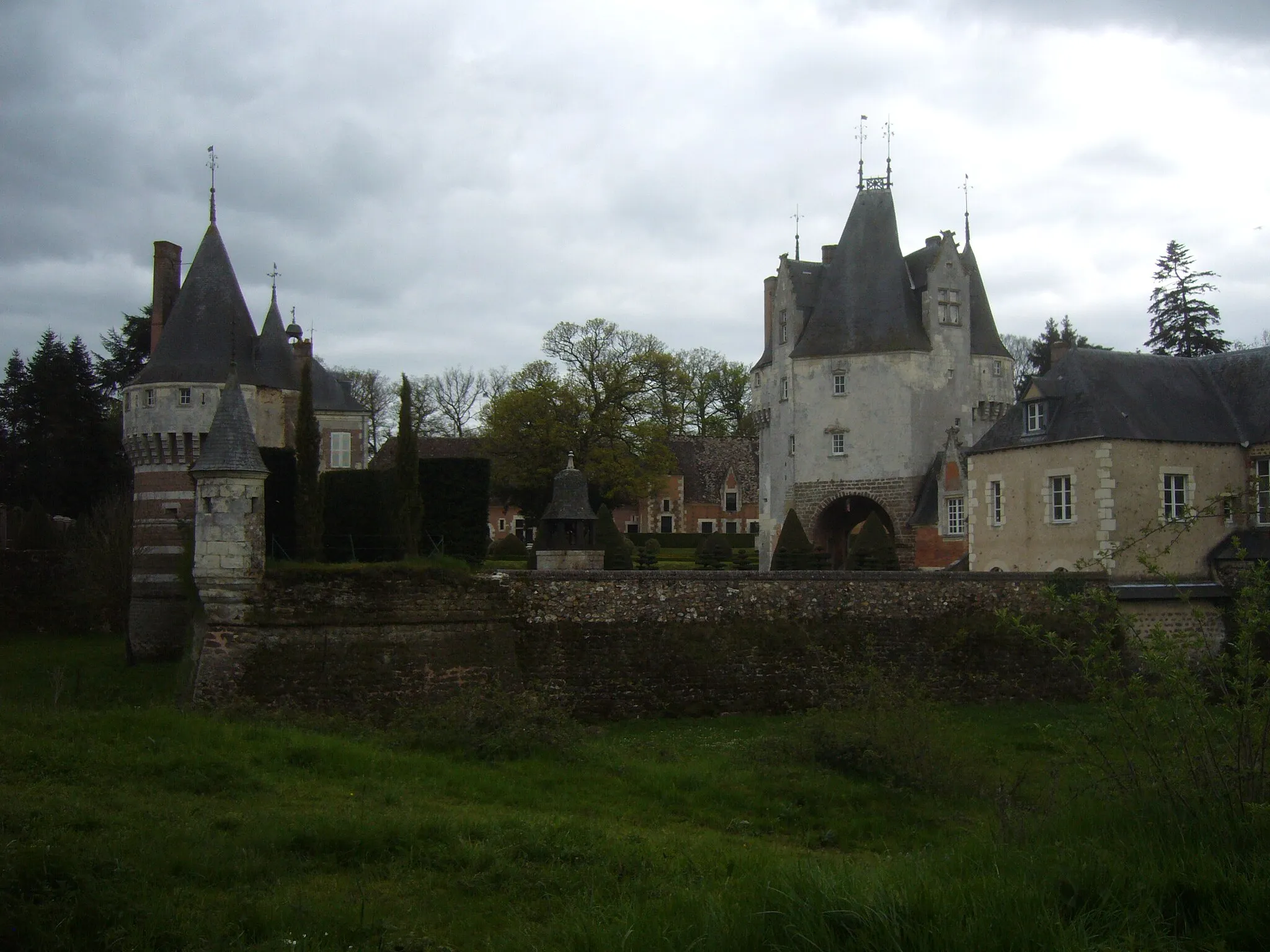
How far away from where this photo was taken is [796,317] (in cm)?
4016

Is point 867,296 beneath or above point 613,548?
above

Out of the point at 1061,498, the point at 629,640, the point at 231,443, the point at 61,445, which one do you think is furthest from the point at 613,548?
the point at 61,445

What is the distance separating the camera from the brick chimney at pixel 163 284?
2981 cm

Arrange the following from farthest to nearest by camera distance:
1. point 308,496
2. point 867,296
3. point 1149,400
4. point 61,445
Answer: point 61,445 → point 867,296 → point 1149,400 → point 308,496

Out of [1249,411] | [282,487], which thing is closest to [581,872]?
[282,487]

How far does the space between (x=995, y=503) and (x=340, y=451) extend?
56.7ft

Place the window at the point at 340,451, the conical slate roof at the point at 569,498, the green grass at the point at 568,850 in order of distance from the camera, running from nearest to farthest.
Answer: the green grass at the point at 568,850
the conical slate roof at the point at 569,498
the window at the point at 340,451

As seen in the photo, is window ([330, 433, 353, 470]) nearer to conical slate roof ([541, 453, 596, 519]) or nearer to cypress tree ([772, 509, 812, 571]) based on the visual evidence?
conical slate roof ([541, 453, 596, 519])

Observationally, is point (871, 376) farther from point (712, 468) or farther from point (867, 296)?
point (712, 468)

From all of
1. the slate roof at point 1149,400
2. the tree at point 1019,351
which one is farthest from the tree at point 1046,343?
the slate roof at point 1149,400

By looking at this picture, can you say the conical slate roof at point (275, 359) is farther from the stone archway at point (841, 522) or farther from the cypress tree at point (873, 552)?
the stone archway at point (841, 522)

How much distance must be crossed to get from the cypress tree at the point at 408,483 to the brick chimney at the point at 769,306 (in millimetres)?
24000

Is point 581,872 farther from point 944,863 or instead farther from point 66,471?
point 66,471

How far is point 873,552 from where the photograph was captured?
32.0m
